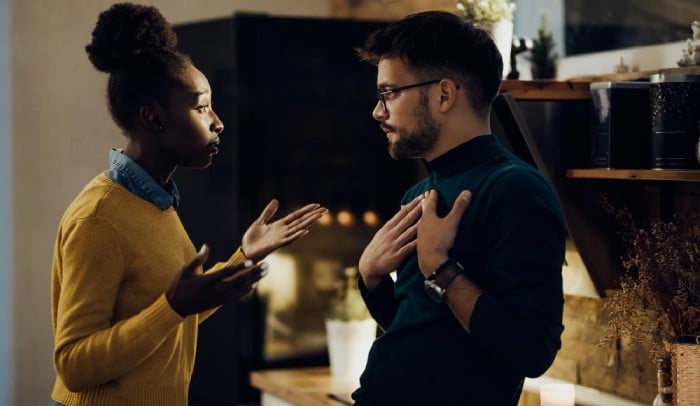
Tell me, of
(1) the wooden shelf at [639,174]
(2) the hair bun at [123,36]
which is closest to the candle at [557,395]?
(1) the wooden shelf at [639,174]

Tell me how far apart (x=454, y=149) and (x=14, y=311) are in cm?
269

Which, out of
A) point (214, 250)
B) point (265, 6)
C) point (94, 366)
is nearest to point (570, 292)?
point (214, 250)

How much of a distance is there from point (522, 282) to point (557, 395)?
110 cm

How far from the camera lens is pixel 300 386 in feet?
10.9

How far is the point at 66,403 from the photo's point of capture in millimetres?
1989

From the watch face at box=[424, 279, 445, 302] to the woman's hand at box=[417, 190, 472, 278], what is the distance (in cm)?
2

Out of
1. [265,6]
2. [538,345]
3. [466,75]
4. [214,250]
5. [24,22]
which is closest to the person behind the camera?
[538,345]

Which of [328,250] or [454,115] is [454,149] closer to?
[454,115]

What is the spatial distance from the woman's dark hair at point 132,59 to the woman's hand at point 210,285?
410 mm

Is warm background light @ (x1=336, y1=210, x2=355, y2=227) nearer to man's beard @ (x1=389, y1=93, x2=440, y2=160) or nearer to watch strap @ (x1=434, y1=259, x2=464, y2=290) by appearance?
man's beard @ (x1=389, y1=93, x2=440, y2=160)

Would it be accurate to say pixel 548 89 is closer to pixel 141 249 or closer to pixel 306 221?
pixel 306 221

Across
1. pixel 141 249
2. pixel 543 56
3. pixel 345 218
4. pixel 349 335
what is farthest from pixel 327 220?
pixel 141 249

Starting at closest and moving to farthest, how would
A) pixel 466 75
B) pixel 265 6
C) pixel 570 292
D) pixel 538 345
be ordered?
pixel 538 345 → pixel 466 75 → pixel 570 292 → pixel 265 6

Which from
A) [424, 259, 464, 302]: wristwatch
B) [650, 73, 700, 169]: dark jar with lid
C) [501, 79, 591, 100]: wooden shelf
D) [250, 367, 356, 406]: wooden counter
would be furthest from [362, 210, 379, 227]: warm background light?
[424, 259, 464, 302]: wristwatch
